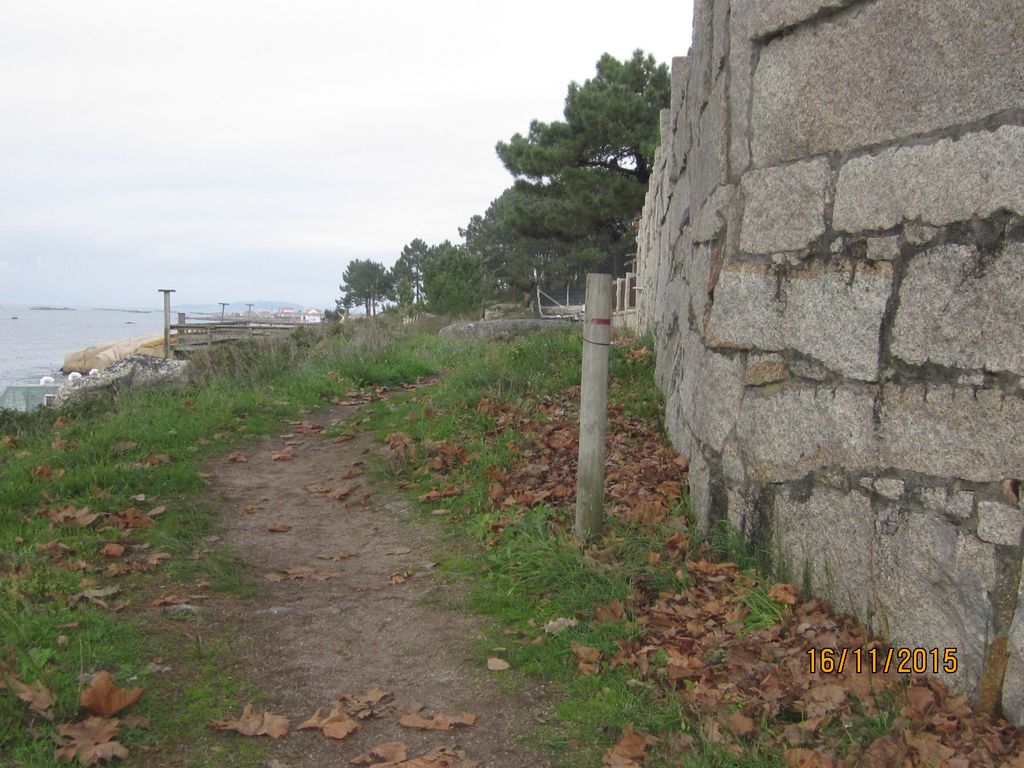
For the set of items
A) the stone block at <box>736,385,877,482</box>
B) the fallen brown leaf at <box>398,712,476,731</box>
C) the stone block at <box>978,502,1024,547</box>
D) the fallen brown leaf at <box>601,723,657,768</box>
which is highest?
the stone block at <box>736,385,877,482</box>

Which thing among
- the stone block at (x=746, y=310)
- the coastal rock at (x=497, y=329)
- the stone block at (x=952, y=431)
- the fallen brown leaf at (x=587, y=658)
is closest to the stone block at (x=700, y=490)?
the stone block at (x=746, y=310)

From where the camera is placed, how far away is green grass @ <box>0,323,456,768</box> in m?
3.04

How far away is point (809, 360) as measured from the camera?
3.58 metres

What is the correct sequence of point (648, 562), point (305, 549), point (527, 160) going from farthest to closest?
point (527, 160), point (305, 549), point (648, 562)

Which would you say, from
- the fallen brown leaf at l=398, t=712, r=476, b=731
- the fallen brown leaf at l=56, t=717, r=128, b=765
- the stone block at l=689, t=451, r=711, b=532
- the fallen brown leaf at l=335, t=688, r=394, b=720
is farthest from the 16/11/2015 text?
the fallen brown leaf at l=56, t=717, r=128, b=765

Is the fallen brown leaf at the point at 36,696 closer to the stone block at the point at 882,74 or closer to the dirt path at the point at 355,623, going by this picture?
Result: the dirt path at the point at 355,623

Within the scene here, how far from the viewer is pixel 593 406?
4.45 meters

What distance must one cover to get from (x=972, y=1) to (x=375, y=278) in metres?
80.9

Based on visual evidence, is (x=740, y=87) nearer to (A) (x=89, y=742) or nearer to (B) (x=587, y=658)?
(B) (x=587, y=658)

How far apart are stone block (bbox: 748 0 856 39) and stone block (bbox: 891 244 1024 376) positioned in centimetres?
112

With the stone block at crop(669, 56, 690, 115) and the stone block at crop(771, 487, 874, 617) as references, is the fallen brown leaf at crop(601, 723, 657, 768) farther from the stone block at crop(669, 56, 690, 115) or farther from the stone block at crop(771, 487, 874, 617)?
the stone block at crop(669, 56, 690, 115)

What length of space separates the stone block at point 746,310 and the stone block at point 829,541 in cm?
70

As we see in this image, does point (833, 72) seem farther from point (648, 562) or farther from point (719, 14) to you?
point (648, 562)

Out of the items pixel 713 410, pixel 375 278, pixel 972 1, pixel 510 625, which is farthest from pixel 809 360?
pixel 375 278
